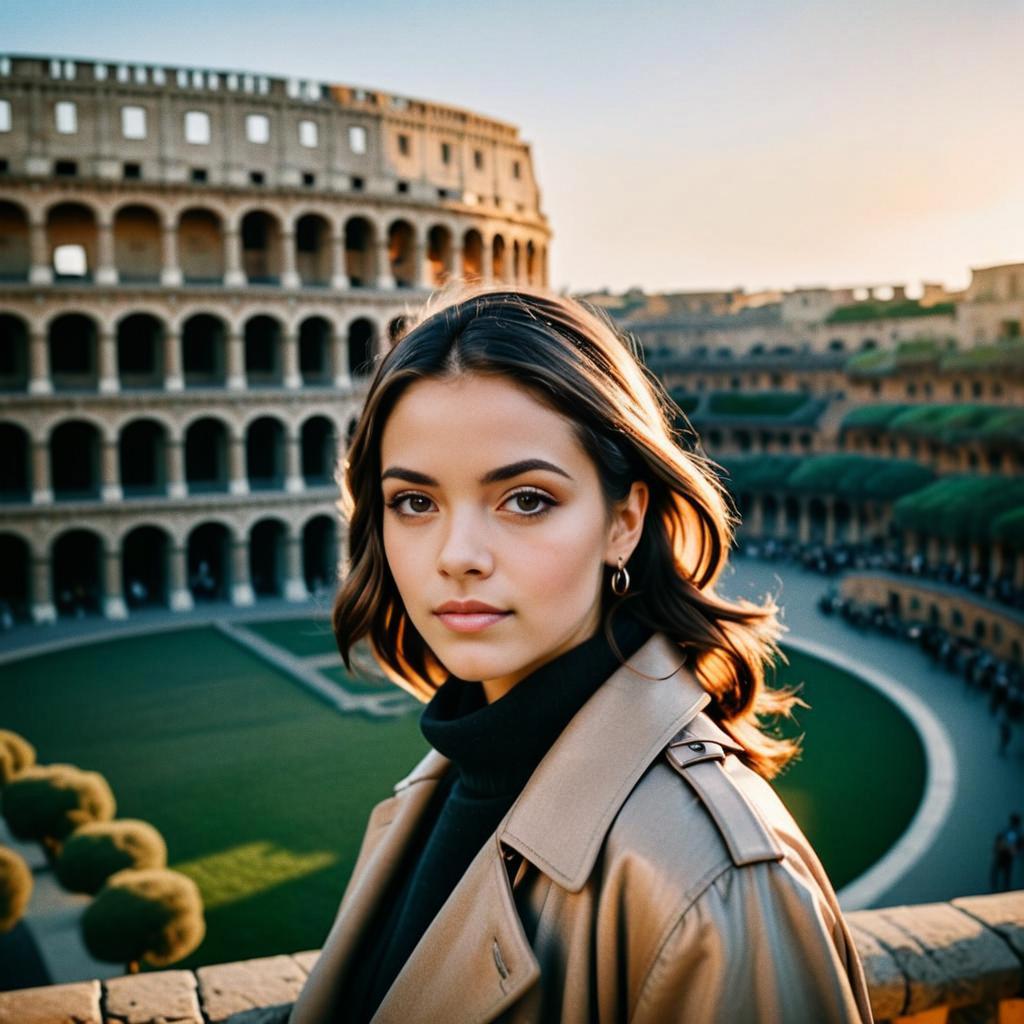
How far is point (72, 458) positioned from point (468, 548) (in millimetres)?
38468

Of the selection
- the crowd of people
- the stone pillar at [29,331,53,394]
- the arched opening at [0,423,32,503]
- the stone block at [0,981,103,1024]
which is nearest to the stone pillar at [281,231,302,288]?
the stone pillar at [29,331,53,394]

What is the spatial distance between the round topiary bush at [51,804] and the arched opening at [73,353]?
23325 mm

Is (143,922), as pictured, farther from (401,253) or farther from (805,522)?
(805,522)

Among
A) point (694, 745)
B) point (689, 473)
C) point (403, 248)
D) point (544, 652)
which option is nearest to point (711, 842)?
point (694, 745)

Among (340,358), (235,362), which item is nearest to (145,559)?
(235,362)

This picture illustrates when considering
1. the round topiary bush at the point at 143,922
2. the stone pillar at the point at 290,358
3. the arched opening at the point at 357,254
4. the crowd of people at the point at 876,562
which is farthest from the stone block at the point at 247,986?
the arched opening at the point at 357,254

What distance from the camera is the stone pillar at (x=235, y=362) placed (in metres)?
37.5

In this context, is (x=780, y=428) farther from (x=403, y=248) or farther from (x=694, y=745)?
(x=694, y=745)

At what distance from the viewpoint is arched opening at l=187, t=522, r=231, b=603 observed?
125 feet

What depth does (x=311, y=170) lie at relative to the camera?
38.7m

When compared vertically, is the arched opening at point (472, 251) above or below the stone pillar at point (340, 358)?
above

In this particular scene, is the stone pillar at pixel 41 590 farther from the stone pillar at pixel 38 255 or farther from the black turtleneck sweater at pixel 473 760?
the black turtleneck sweater at pixel 473 760

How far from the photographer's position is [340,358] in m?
39.3

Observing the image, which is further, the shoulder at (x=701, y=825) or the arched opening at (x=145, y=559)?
the arched opening at (x=145, y=559)
